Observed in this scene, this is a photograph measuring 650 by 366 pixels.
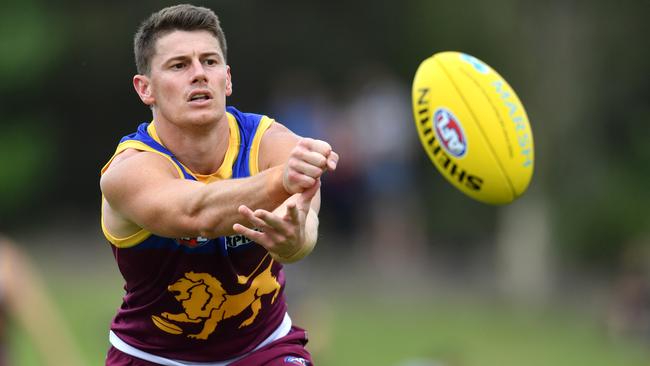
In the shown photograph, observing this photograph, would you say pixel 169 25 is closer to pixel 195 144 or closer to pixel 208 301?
pixel 195 144

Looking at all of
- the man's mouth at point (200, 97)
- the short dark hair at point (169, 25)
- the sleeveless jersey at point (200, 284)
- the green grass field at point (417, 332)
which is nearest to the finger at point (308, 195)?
the sleeveless jersey at point (200, 284)

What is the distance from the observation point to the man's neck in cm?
604

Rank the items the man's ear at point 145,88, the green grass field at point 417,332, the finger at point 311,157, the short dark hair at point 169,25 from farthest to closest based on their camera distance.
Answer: the green grass field at point 417,332, the man's ear at point 145,88, the short dark hair at point 169,25, the finger at point 311,157

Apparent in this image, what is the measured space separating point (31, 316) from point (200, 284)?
5.97 m

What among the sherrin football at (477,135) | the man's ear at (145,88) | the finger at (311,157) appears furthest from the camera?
the sherrin football at (477,135)

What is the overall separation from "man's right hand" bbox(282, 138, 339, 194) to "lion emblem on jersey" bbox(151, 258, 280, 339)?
3.06 feet

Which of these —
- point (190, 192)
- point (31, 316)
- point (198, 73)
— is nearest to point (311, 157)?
point (190, 192)

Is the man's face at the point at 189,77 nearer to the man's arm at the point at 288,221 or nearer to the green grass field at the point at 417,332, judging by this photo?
the man's arm at the point at 288,221

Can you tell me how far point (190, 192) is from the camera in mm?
5527

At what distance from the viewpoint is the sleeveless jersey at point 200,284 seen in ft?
19.7

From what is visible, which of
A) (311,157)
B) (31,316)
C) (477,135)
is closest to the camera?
(311,157)

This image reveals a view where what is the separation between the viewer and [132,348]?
632 cm

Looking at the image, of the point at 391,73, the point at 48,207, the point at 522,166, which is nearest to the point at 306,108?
the point at 391,73

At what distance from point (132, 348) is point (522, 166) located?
2050mm
